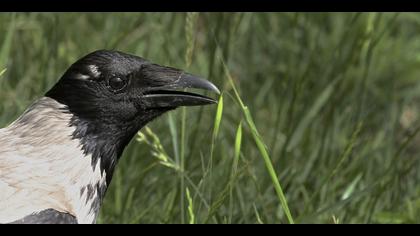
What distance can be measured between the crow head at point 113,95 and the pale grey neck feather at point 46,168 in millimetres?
48

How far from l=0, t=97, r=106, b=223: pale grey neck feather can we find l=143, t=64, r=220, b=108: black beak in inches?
11.9

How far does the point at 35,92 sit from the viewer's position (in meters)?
5.49

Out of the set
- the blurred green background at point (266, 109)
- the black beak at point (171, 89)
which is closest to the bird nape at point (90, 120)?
the black beak at point (171, 89)

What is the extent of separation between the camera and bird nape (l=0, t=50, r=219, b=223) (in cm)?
415

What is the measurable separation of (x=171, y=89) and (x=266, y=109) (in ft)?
6.00

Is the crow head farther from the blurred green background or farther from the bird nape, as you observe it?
the blurred green background

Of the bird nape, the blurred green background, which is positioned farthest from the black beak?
the blurred green background

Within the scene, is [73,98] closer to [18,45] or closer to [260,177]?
[260,177]

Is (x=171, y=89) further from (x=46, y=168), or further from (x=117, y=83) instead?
(x=46, y=168)

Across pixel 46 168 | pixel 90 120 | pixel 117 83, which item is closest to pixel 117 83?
pixel 117 83

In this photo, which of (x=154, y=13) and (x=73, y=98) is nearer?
(x=73, y=98)
